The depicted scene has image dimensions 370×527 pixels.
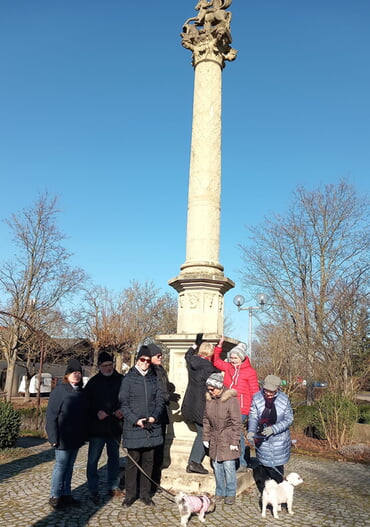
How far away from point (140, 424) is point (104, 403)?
2.33 ft

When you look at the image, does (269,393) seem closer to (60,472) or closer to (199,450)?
(199,450)

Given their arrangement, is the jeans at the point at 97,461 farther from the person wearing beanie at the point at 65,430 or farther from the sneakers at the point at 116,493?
the person wearing beanie at the point at 65,430

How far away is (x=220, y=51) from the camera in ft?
28.1

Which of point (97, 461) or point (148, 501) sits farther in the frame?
point (97, 461)

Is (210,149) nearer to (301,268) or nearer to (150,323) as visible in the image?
(301,268)

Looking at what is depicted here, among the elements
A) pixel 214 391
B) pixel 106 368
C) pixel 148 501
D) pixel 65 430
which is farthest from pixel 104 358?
pixel 148 501

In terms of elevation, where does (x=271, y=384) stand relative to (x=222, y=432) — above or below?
above

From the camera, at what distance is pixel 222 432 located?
5.09 metres

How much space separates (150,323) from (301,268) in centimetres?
1718

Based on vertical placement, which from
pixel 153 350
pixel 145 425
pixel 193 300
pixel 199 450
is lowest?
pixel 199 450

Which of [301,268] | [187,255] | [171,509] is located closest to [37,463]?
[171,509]

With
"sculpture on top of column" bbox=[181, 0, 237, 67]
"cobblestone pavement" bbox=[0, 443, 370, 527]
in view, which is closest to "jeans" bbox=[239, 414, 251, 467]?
"cobblestone pavement" bbox=[0, 443, 370, 527]

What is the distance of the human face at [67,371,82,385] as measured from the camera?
5328 millimetres

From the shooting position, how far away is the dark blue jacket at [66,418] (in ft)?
16.4
